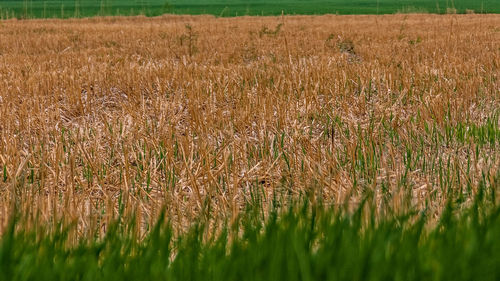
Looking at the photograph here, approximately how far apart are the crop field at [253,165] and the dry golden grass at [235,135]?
0.08 ft

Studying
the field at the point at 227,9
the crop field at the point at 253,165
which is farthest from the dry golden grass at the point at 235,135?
the field at the point at 227,9

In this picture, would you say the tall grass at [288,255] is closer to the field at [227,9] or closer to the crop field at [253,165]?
the crop field at [253,165]

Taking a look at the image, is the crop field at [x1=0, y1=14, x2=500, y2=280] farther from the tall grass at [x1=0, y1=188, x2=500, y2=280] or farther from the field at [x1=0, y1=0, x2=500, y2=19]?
the field at [x1=0, y1=0, x2=500, y2=19]

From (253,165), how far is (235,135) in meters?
0.81

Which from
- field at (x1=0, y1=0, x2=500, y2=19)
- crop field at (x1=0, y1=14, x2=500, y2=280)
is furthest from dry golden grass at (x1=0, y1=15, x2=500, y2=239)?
field at (x1=0, y1=0, x2=500, y2=19)

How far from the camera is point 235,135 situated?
3885 millimetres

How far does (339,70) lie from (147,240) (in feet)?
16.2

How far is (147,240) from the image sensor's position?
4.44 feet

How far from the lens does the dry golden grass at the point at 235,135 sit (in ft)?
7.11

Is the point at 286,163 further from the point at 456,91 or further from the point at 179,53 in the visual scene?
the point at 179,53

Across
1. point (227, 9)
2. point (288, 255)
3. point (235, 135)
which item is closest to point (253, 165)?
point (235, 135)

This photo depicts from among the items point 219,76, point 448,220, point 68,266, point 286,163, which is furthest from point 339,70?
point 68,266

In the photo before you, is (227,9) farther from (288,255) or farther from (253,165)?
(288,255)

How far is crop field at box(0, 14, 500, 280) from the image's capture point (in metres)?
1.23
